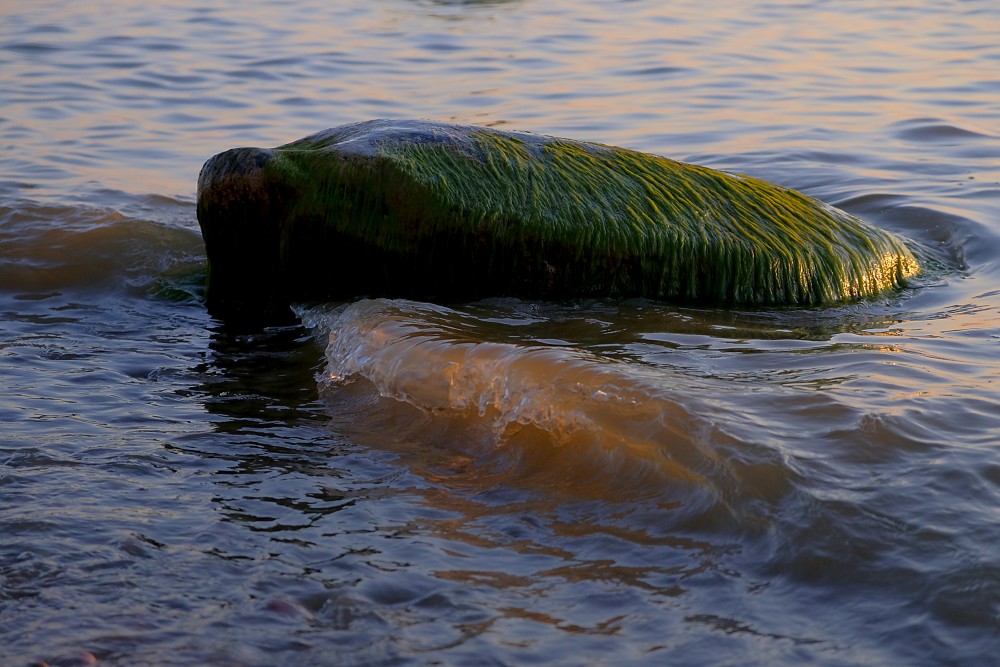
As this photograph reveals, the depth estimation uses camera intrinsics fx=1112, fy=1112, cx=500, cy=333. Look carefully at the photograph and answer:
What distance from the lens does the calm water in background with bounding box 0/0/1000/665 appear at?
2.68m

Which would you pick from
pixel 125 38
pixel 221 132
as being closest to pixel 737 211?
pixel 221 132

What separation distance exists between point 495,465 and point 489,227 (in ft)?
5.99

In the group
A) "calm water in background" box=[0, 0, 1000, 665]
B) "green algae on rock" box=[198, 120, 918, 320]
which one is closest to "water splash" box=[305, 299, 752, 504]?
"calm water in background" box=[0, 0, 1000, 665]

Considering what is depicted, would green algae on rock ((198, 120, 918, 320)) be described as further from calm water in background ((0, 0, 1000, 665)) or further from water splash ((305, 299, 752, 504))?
water splash ((305, 299, 752, 504))

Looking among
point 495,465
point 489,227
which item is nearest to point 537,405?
point 495,465

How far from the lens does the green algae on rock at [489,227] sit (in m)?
5.25

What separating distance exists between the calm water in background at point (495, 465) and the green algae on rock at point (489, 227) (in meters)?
0.18

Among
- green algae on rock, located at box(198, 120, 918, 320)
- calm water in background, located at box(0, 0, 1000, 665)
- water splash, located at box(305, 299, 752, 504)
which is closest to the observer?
calm water in background, located at box(0, 0, 1000, 665)

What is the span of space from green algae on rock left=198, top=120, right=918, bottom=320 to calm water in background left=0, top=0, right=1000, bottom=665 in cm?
18

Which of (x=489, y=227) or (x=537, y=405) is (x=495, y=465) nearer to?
→ (x=537, y=405)

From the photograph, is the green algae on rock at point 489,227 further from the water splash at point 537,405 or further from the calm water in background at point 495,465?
the water splash at point 537,405

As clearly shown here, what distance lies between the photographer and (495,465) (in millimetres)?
3654

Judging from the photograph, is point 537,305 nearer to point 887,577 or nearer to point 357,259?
point 357,259

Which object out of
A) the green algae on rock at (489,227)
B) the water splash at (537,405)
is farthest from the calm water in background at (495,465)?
the green algae on rock at (489,227)
